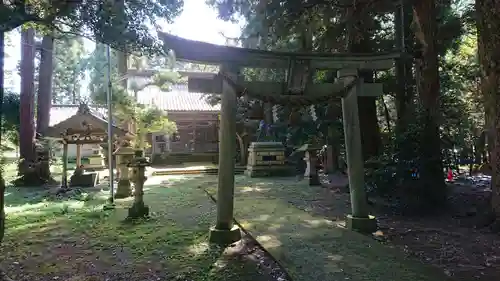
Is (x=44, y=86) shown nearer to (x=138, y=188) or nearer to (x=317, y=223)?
(x=138, y=188)

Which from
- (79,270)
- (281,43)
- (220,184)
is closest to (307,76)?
(220,184)

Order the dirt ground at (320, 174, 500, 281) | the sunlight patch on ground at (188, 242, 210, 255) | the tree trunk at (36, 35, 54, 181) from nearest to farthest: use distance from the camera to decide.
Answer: the dirt ground at (320, 174, 500, 281) < the sunlight patch on ground at (188, 242, 210, 255) < the tree trunk at (36, 35, 54, 181)

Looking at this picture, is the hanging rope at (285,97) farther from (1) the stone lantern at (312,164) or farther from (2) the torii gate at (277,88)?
(1) the stone lantern at (312,164)

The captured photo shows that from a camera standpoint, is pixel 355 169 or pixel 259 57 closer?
pixel 259 57

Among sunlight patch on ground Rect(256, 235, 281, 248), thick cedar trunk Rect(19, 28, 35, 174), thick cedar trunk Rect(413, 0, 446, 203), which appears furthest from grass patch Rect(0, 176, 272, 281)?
thick cedar trunk Rect(19, 28, 35, 174)

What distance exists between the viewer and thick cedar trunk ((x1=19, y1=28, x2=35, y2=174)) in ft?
44.3

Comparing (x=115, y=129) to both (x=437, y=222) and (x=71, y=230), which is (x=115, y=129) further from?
(x=437, y=222)

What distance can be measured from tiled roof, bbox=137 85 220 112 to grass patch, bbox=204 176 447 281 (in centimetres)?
1550

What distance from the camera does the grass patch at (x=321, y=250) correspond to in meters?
3.80

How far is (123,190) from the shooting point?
991 centimetres

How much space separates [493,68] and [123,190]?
8755 millimetres

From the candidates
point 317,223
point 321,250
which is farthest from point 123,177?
point 321,250

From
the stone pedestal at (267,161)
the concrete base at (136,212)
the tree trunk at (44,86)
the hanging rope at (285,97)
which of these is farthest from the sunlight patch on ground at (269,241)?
the tree trunk at (44,86)

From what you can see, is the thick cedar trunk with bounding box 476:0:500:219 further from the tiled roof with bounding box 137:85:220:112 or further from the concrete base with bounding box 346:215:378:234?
the tiled roof with bounding box 137:85:220:112
